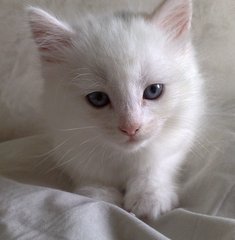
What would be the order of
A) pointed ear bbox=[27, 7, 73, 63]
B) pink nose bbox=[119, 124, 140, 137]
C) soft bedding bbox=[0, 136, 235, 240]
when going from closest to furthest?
soft bedding bbox=[0, 136, 235, 240] < pink nose bbox=[119, 124, 140, 137] < pointed ear bbox=[27, 7, 73, 63]

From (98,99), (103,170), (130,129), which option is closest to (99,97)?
(98,99)

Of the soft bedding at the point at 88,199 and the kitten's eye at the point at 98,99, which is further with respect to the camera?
the kitten's eye at the point at 98,99

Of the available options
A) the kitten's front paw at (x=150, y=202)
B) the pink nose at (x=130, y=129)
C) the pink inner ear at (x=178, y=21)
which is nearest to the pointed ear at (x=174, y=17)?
the pink inner ear at (x=178, y=21)

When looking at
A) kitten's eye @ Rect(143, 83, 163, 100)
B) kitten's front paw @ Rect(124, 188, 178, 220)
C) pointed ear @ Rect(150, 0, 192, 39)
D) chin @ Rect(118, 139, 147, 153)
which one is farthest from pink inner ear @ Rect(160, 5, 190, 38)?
kitten's front paw @ Rect(124, 188, 178, 220)

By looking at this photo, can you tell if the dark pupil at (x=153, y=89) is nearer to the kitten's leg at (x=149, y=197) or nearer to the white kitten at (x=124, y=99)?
the white kitten at (x=124, y=99)

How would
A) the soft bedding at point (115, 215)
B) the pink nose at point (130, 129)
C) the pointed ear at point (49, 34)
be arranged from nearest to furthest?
the soft bedding at point (115, 215), the pink nose at point (130, 129), the pointed ear at point (49, 34)

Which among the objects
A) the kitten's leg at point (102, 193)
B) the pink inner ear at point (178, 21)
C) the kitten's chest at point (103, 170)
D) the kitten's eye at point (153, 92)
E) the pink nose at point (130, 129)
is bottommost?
the kitten's leg at point (102, 193)

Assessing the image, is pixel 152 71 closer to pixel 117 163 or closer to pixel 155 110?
pixel 155 110

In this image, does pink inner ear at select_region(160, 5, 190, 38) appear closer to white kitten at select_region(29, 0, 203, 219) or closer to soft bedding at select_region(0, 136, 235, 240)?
white kitten at select_region(29, 0, 203, 219)
